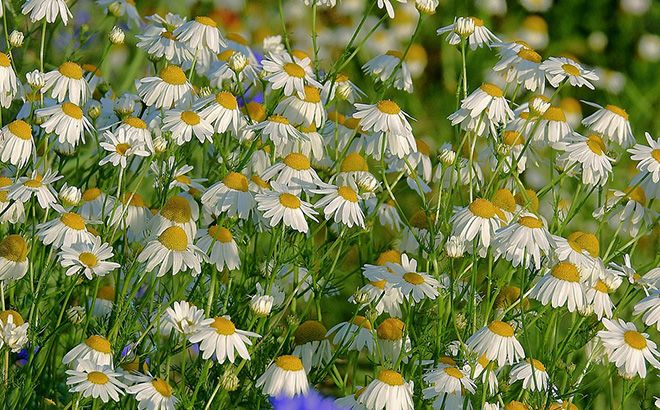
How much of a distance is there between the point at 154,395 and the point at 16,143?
59 cm

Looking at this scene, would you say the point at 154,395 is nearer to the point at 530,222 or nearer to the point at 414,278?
the point at 414,278

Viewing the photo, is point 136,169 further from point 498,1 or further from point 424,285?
point 498,1

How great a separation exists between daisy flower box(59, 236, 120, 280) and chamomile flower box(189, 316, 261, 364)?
0.59ft

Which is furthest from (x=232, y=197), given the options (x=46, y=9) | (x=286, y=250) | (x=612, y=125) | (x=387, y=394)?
(x=612, y=125)

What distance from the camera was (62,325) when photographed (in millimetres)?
1873

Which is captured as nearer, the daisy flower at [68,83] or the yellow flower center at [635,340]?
the yellow flower center at [635,340]

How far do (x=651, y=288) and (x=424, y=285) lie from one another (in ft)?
1.57

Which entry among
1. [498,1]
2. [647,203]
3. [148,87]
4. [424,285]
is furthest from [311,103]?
[498,1]

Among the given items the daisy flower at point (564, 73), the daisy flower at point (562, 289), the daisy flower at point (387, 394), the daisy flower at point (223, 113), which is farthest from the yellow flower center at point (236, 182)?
the daisy flower at point (564, 73)

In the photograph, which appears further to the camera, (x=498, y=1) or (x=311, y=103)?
(x=498, y=1)

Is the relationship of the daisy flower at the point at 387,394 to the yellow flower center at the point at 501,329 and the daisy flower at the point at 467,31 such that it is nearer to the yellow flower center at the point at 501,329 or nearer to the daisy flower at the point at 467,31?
the yellow flower center at the point at 501,329

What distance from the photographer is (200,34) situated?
224 cm

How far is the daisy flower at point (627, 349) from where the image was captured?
1872 millimetres

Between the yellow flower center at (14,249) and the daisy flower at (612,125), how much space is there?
1139 mm
